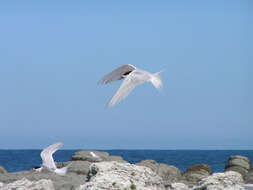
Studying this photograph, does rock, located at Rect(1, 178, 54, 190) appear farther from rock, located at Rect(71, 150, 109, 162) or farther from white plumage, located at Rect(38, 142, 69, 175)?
rock, located at Rect(71, 150, 109, 162)

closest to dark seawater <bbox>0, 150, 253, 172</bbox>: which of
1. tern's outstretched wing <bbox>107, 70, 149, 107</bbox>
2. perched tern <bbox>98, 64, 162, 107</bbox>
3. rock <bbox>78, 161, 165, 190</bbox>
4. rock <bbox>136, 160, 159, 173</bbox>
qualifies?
rock <bbox>136, 160, 159, 173</bbox>

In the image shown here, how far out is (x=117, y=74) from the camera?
1281cm

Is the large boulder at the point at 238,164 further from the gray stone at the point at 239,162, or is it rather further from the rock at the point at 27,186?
the rock at the point at 27,186

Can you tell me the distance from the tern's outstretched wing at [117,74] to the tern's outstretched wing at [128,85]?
1.47m

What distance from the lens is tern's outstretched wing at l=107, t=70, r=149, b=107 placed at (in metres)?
Answer: 9.39

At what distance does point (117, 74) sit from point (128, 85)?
8.72 ft

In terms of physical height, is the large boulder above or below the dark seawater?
below

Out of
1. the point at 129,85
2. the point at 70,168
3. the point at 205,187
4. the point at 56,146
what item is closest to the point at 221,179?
the point at 205,187

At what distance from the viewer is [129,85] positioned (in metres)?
10.2

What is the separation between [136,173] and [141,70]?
2.95 metres

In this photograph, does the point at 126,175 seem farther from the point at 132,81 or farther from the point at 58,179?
the point at 58,179

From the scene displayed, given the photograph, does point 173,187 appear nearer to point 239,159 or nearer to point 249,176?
point 249,176

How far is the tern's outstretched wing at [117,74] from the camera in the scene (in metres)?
12.6

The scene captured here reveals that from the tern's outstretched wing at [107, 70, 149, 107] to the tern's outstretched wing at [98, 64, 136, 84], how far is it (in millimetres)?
1467
